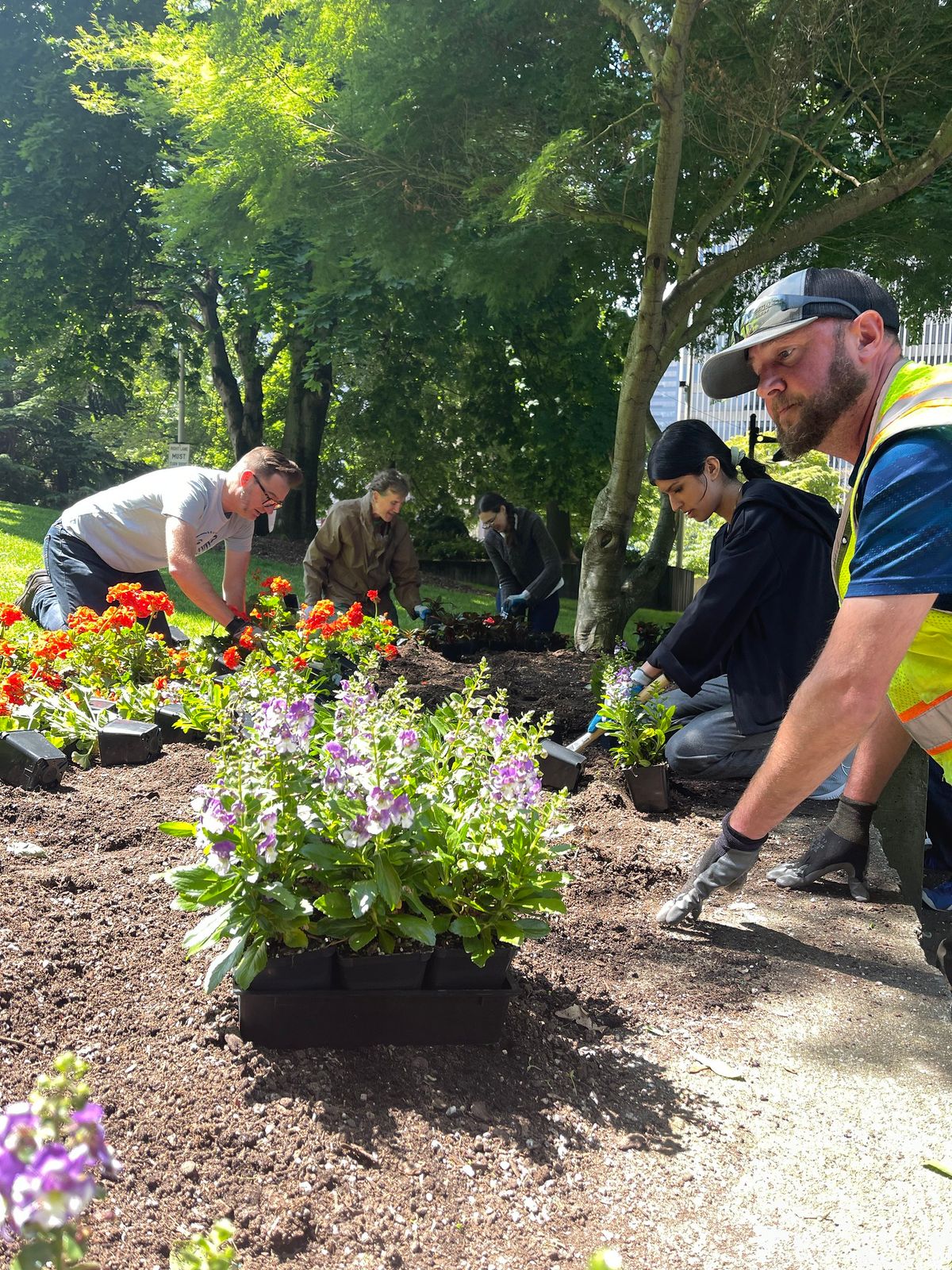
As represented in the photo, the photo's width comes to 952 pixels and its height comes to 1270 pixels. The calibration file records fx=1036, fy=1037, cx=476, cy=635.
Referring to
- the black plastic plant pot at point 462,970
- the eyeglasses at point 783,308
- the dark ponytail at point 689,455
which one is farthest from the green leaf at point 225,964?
the dark ponytail at point 689,455

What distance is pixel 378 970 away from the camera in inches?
90.1

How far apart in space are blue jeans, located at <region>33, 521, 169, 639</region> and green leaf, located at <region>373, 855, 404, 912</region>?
12.4ft

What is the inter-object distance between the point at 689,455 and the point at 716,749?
1.33 meters

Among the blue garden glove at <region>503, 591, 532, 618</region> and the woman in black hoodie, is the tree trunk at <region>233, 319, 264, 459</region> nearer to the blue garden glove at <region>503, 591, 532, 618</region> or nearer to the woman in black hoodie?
the blue garden glove at <region>503, 591, 532, 618</region>

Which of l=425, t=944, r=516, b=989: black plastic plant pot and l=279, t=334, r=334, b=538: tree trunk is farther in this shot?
l=279, t=334, r=334, b=538: tree trunk

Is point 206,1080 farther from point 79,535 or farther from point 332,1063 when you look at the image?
point 79,535

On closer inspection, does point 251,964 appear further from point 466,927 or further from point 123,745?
point 123,745

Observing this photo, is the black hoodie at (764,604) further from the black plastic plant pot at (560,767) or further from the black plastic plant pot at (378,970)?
the black plastic plant pot at (378,970)

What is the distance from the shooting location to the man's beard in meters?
2.28

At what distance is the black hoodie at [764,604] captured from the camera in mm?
4223

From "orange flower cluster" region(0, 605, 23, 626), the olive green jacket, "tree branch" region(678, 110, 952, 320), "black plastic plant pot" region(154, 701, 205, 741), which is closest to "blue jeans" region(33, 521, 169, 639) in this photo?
"orange flower cluster" region(0, 605, 23, 626)

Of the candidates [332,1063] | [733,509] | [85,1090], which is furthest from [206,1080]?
[733,509]

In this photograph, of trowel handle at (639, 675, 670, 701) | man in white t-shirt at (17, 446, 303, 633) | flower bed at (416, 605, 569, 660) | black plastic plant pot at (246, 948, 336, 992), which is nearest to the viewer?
black plastic plant pot at (246, 948, 336, 992)

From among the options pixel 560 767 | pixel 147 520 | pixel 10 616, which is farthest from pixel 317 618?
pixel 560 767
